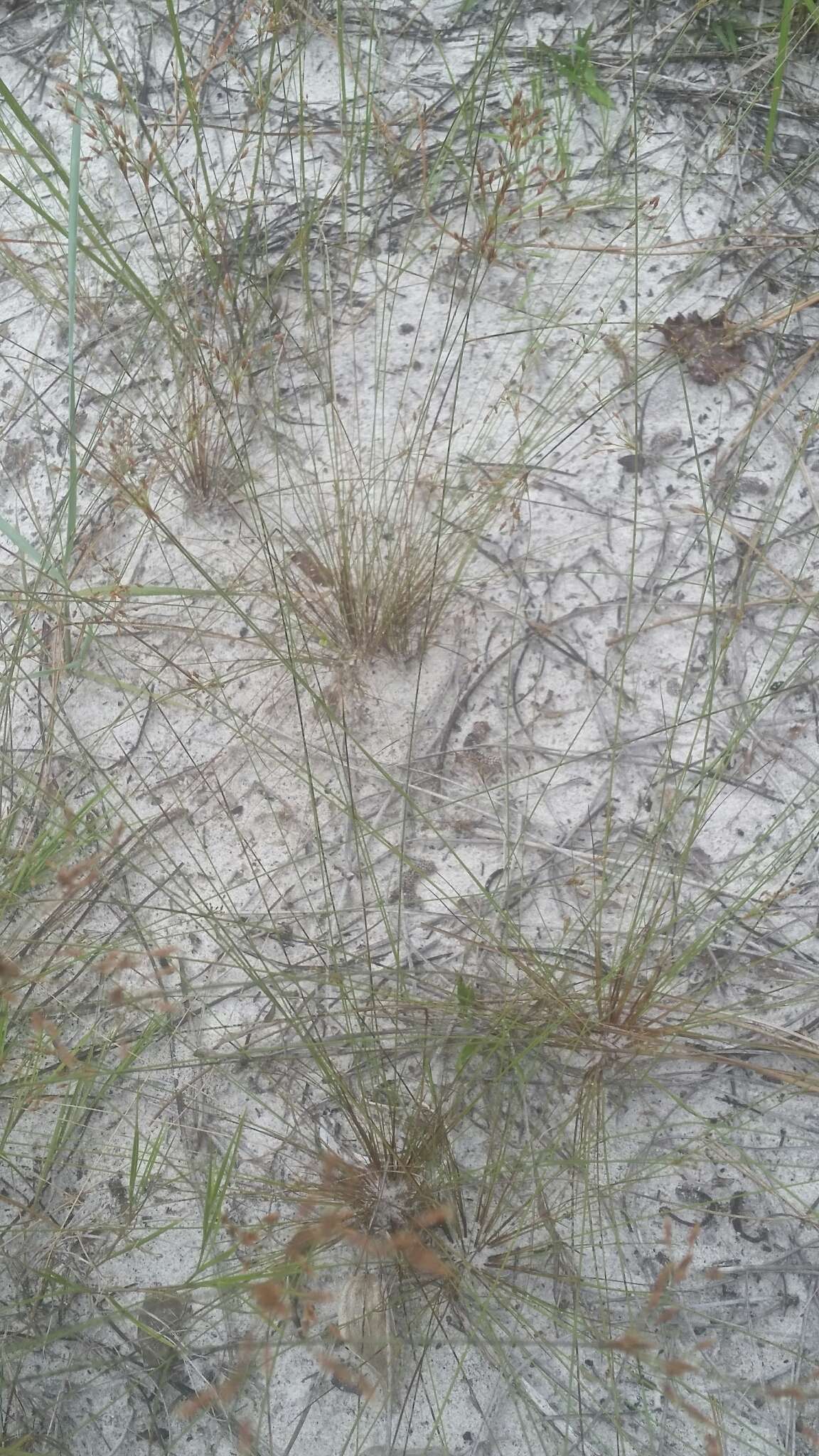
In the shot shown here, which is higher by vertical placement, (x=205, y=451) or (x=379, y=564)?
(x=205, y=451)

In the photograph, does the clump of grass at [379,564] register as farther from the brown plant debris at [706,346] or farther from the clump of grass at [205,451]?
the brown plant debris at [706,346]

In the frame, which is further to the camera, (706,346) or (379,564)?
(706,346)

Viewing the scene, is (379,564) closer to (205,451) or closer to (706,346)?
(205,451)

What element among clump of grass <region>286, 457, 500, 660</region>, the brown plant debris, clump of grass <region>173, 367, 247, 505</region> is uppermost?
the brown plant debris

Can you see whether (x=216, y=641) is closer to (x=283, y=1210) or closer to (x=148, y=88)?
(x=283, y=1210)

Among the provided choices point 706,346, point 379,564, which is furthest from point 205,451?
point 706,346

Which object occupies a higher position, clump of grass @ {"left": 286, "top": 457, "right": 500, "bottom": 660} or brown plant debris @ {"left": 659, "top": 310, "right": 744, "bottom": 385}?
brown plant debris @ {"left": 659, "top": 310, "right": 744, "bottom": 385}

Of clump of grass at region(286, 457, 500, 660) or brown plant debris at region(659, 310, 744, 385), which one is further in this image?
brown plant debris at region(659, 310, 744, 385)

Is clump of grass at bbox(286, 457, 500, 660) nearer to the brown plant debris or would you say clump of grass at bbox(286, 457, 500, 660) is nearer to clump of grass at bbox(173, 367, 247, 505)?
clump of grass at bbox(173, 367, 247, 505)

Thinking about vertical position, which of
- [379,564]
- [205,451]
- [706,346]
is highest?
[706,346]

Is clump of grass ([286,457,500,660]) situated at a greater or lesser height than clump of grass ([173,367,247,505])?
lesser

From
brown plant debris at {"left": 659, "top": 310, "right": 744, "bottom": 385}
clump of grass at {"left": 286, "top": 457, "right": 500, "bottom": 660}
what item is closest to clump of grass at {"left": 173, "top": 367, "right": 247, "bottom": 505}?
clump of grass at {"left": 286, "top": 457, "right": 500, "bottom": 660}

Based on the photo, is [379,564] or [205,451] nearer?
[379,564]
